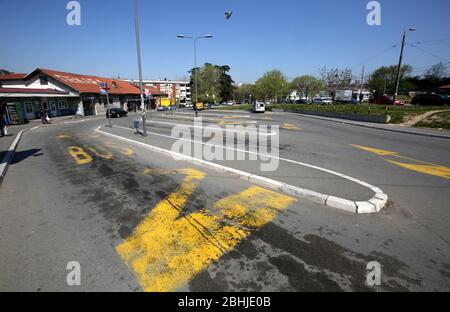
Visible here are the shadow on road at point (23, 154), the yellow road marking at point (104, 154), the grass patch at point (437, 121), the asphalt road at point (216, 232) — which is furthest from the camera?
the grass patch at point (437, 121)

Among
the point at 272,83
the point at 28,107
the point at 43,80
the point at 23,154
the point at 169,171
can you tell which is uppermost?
the point at 272,83

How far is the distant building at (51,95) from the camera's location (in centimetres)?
2765

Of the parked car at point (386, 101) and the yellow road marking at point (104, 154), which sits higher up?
the parked car at point (386, 101)

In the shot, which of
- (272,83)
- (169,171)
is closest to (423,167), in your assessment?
(169,171)

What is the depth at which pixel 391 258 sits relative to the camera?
311cm

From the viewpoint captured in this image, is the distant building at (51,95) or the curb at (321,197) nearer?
the curb at (321,197)

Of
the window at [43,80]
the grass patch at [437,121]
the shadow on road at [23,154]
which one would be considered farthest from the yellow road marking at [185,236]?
the window at [43,80]

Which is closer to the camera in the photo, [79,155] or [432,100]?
[79,155]

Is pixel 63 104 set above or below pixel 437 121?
above

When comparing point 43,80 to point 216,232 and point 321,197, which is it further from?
point 321,197

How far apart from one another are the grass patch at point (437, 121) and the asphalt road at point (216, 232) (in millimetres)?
14171

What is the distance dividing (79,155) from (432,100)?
132 ft

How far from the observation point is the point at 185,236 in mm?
3648

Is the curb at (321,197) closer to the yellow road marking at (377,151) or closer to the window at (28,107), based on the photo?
the yellow road marking at (377,151)
